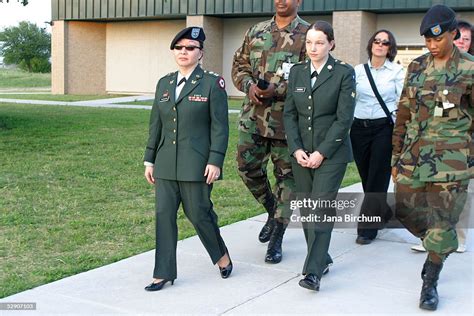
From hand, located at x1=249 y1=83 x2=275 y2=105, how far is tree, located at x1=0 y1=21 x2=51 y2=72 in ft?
193

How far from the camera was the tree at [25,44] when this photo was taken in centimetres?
6450

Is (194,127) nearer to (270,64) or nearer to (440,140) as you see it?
(270,64)

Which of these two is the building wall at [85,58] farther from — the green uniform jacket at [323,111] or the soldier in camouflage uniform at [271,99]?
the green uniform jacket at [323,111]

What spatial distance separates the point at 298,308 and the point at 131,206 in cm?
363

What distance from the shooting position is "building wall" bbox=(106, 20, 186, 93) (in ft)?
102

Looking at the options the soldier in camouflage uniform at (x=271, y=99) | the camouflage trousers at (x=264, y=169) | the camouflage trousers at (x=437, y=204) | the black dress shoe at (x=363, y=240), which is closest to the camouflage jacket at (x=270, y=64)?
the soldier in camouflage uniform at (x=271, y=99)

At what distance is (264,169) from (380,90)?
53.4 inches

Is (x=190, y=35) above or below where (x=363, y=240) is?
above

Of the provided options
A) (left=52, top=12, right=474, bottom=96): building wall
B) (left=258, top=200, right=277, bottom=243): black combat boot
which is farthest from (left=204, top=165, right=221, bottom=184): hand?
(left=52, top=12, right=474, bottom=96): building wall

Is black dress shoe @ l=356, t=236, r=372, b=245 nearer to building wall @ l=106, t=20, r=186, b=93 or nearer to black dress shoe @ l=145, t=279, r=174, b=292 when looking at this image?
black dress shoe @ l=145, t=279, r=174, b=292

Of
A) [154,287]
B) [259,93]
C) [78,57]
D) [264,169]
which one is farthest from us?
[78,57]

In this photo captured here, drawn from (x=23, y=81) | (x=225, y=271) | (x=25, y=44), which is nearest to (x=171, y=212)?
(x=225, y=271)

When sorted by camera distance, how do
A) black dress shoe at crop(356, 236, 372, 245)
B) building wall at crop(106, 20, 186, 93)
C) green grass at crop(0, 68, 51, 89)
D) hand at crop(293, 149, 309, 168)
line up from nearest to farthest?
hand at crop(293, 149, 309, 168)
black dress shoe at crop(356, 236, 372, 245)
building wall at crop(106, 20, 186, 93)
green grass at crop(0, 68, 51, 89)

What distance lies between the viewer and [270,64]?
5727 millimetres
